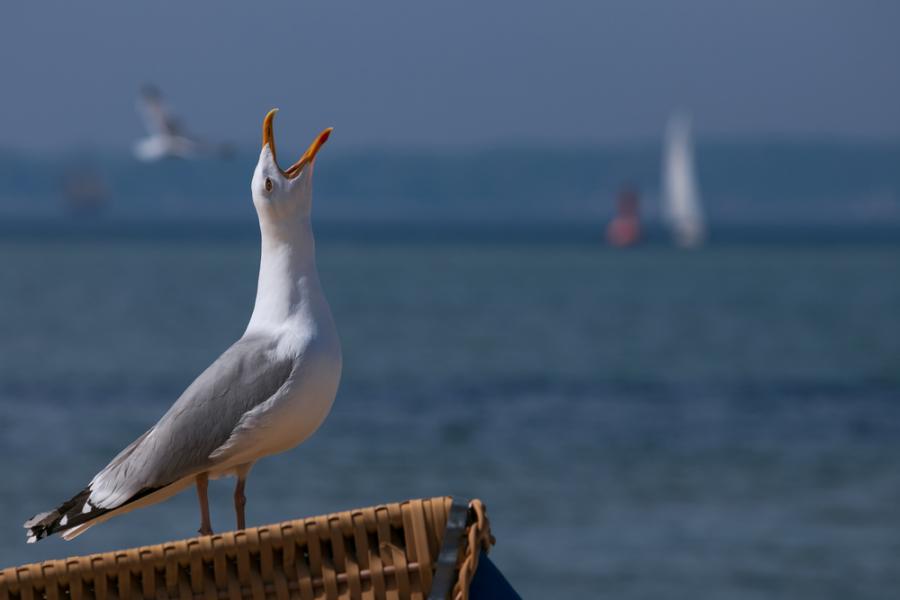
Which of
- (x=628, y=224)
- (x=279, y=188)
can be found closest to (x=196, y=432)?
(x=279, y=188)

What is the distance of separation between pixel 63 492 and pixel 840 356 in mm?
18148

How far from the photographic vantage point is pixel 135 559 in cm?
213

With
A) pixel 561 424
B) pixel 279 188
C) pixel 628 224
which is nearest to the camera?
pixel 279 188

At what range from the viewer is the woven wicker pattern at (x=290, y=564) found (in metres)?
2.14

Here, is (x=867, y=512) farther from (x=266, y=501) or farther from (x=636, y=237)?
(x=636, y=237)

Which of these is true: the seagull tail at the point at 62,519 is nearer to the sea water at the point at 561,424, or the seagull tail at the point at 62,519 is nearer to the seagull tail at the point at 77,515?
the seagull tail at the point at 77,515

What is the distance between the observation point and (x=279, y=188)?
99.3 inches

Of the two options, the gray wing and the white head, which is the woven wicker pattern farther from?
the white head

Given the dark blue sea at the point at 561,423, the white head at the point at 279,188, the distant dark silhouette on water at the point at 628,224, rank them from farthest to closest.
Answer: the distant dark silhouette on water at the point at 628,224, the dark blue sea at the point at 561,423, the white head at the point at 279,188

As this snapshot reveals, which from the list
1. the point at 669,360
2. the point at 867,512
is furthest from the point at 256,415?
the point at 669,360

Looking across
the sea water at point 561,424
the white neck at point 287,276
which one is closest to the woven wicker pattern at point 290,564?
the white neck at point 287,276

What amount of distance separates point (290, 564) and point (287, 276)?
572mm

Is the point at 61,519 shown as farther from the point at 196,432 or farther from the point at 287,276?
the point at 287,276

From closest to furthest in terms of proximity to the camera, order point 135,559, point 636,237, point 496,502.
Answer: point 135,559 → point 496,502 → point 636,237
